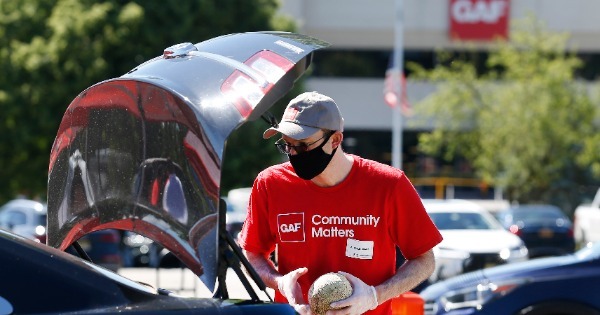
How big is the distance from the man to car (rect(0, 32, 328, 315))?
247mm

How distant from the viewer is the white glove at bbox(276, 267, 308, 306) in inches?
182

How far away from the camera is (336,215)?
4.77 meters

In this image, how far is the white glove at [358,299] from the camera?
4484mm

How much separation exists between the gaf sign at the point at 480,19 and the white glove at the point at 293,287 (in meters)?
41.3

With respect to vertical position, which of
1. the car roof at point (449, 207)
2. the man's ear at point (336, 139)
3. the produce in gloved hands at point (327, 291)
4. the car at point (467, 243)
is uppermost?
the man's ear at point (336, 139)

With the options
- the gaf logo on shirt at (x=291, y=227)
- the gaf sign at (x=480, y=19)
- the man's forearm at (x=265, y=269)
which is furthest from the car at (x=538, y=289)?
the gaf sign at (x=480, y=19)

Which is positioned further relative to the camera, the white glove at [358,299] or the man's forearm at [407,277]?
the man's forearm at [407,277]

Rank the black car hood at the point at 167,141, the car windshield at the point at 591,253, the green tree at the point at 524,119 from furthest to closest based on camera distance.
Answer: the green tree at the point at 524,119 → the car windshield at the point at 591,253 → the black car hood at the point at 167,141

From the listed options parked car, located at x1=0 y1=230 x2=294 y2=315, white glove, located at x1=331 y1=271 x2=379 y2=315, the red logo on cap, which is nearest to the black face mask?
the red logo on cap

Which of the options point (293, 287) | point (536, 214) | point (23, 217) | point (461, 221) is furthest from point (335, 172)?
point (536, 214)

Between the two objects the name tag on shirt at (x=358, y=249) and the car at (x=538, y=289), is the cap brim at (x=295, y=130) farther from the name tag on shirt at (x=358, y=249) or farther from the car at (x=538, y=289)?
the car at (x=538, y=289)

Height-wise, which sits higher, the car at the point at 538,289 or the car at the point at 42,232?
the car at the point at 538,289

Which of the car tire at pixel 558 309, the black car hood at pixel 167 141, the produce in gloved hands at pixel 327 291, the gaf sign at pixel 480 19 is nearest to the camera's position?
the black car hood at pixel 167 141

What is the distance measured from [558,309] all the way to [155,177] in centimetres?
463
